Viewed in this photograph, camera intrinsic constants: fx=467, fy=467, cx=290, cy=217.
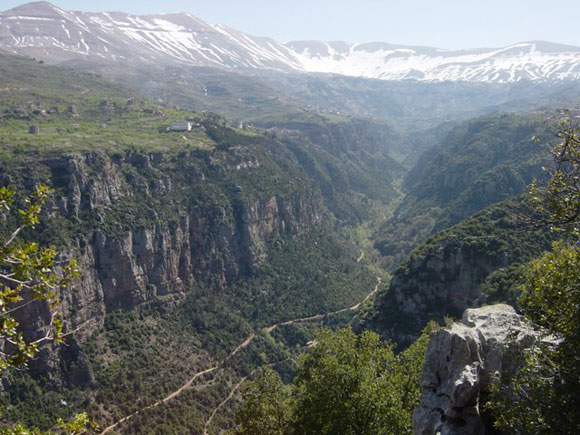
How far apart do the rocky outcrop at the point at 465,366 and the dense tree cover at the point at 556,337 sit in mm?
1120

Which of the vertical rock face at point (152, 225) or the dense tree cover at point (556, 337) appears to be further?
the vertical rock face at point (152, 225)

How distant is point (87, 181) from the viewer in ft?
234

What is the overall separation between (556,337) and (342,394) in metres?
12.0

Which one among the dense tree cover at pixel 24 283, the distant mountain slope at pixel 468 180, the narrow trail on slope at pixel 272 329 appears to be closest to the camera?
the dense tree cover at pixel 24 283

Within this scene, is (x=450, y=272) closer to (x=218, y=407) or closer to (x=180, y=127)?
(x=218, y=407)

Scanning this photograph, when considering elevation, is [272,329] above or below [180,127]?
below

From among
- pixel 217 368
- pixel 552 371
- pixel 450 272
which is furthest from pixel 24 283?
pixel 217 368

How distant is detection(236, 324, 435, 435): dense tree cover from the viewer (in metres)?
22.5

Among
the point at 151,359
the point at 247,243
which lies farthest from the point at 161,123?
the point at 151,359

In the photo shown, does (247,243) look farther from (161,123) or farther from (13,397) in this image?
(13,397)

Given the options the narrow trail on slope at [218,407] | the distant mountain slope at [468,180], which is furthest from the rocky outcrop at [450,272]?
the distant mountain slope at [468,180]

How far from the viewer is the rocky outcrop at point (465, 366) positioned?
15953 millimetres

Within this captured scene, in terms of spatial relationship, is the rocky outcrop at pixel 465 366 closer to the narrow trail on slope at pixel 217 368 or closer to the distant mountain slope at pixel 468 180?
the narrow trail on slope at pixel 217 368

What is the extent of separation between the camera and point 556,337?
14422 millimetres
